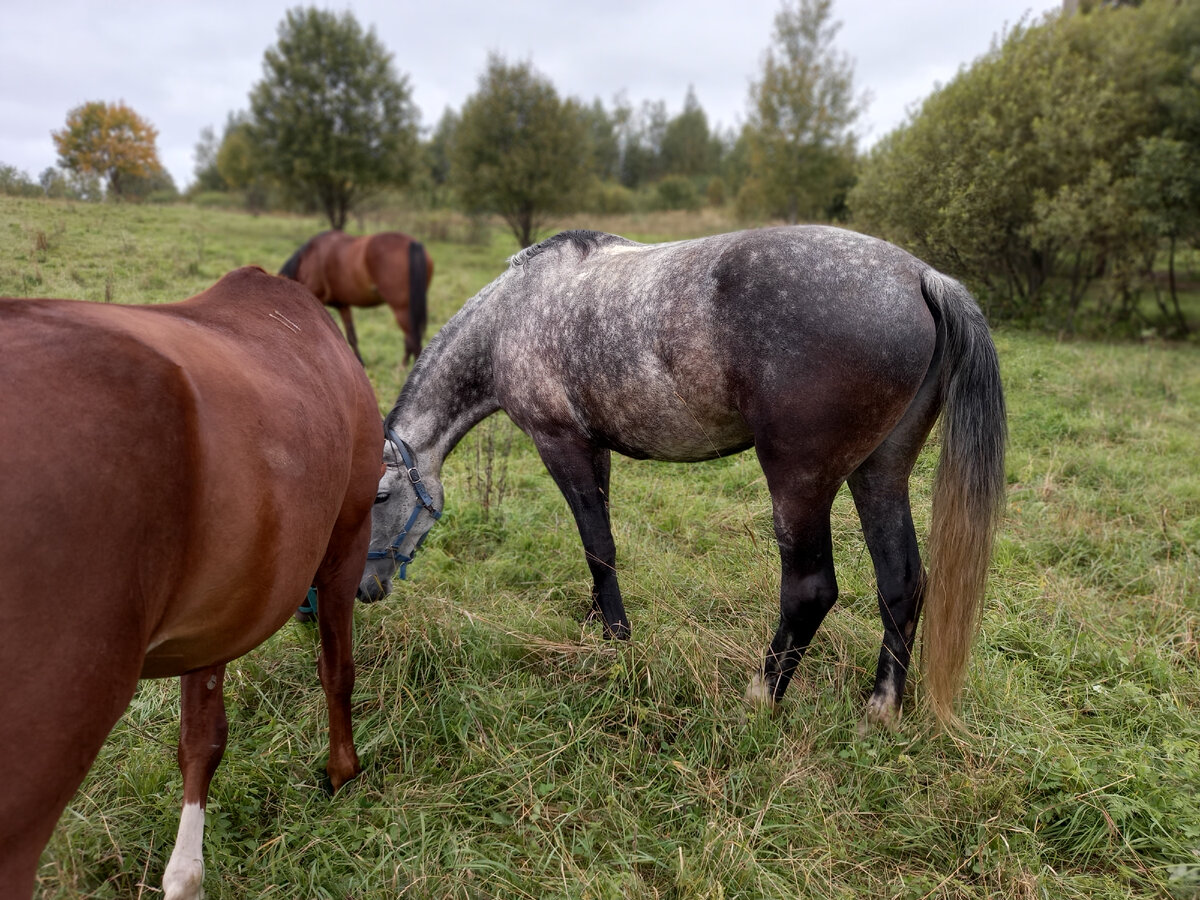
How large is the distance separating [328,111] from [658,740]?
20.9 m

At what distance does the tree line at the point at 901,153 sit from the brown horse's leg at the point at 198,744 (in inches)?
85.2

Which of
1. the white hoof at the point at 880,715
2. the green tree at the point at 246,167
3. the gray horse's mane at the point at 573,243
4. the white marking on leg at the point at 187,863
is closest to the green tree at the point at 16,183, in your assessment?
the gray horse's mane at the point at 573,243

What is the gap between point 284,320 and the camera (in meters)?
1.95

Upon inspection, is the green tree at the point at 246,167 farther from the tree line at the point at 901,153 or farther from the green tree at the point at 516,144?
the green tree at the point at 516,144

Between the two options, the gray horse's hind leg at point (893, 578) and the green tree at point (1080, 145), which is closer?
the gray horse's hind leg at point (893, 578)

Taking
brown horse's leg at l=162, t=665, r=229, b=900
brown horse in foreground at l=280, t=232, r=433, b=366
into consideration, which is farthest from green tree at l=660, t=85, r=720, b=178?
brown horse's leg at l=162, t=665, r=229, b=900

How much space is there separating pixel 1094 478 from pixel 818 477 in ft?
13.2

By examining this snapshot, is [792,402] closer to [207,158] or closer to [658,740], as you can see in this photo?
[658,740]

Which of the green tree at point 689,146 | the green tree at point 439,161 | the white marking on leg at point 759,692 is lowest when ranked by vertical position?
the white marking on leg at point 759,692

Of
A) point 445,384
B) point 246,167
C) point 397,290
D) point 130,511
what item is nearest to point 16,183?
point 445,384

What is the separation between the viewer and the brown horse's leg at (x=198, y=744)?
1874mm

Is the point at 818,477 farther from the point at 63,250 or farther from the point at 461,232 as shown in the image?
the point at 461,232

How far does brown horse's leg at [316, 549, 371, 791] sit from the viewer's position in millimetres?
2188

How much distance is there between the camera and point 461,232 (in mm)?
22359
